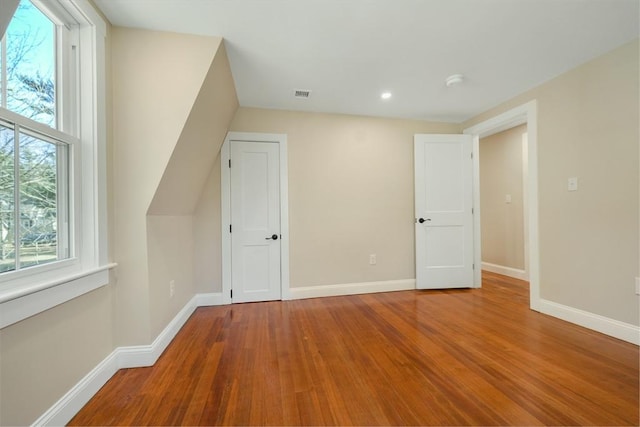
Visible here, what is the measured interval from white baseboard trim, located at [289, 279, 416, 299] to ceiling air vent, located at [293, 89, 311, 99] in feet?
7.30

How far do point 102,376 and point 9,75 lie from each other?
1.65m

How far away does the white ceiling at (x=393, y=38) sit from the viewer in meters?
1.56

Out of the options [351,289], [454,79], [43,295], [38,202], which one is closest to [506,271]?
[351,289]

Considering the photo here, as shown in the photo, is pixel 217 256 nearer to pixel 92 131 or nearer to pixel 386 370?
pixel 92 131

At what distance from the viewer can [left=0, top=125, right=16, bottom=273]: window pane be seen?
104cm

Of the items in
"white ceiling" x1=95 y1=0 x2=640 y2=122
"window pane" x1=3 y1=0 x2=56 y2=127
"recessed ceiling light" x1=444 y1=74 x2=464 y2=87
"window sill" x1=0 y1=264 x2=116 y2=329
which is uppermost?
"white ceiling" x1=95 y1=0 x2=640 y2=122

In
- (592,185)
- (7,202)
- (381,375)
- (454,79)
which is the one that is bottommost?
(381,375)

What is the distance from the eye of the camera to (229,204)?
9.45 feet

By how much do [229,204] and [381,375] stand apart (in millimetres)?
2250

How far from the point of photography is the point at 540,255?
2533mm

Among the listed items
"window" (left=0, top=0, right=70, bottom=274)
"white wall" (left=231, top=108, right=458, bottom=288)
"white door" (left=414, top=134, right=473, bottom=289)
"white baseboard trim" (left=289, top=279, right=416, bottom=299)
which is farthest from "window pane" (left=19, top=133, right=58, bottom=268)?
"white door" (left=414, top=134, right=473, bottom=289)

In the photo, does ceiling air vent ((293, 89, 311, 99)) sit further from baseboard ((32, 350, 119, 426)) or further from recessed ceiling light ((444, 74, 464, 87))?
baseboard ((32, 350, 119, 426))

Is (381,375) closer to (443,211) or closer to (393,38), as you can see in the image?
(393,38)

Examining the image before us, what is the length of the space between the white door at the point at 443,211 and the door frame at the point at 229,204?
5.74 ft
